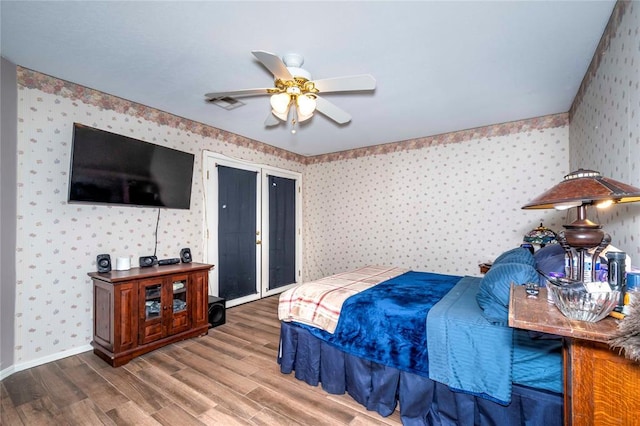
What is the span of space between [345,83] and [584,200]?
5.08 ft

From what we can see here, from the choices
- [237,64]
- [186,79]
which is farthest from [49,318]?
[237,64]

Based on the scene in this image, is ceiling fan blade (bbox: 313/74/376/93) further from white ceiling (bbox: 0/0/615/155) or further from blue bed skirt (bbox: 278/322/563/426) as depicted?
blue bed skirt (bbox: 278/322/563/426)

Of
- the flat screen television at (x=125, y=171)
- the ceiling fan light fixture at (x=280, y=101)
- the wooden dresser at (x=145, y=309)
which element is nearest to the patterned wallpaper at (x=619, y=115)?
the ceiling fan light fixture at (x=280, y=101)

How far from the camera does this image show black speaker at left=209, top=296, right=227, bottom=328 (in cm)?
334

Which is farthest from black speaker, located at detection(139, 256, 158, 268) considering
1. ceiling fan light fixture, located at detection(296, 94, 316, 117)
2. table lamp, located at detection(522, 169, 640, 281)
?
table lamp, located at detection(522, 169, 640, 281)

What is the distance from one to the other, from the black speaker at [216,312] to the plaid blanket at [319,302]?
53.3 inches

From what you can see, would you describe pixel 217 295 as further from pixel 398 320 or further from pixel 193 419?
pixel 398 320

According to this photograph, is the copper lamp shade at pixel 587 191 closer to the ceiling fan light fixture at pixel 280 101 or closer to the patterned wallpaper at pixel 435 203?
the ceiling fan light fixture at pixel 280 101

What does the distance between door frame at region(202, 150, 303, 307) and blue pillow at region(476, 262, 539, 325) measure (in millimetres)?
3330

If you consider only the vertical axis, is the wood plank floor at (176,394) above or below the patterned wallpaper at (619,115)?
below

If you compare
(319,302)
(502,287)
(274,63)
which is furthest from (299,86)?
(502,287)

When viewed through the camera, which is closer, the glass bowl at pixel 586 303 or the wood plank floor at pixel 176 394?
the glass bowl at pixel 586 303

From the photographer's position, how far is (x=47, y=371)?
2.35 metres

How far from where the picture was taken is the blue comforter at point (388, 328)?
5.90 ft
